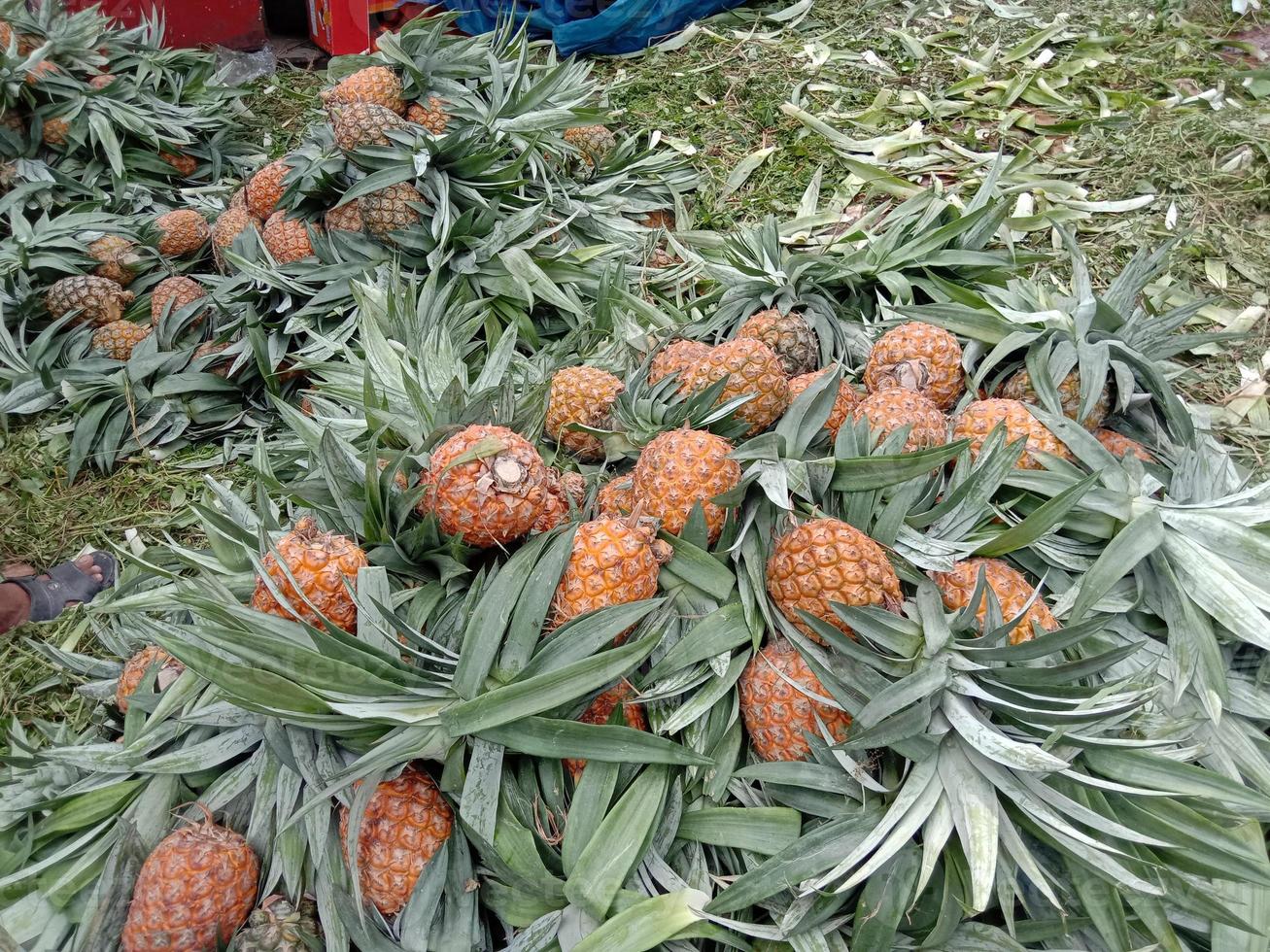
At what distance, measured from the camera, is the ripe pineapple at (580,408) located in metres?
2.09

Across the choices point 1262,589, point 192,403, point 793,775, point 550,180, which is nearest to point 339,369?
point 192,403

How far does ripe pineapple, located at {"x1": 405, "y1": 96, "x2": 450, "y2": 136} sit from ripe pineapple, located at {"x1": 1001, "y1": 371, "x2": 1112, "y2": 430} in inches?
104

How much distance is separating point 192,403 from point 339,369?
4.39ft

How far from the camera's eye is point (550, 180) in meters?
3.55

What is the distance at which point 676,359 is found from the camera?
2.12 meters

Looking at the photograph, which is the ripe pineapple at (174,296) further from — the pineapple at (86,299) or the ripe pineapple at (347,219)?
the ripe pineapple at (347,219)

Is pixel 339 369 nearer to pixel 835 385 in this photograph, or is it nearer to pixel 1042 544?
pixel 835 385

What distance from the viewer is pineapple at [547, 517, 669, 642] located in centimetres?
159

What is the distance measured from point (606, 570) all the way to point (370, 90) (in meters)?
2.79

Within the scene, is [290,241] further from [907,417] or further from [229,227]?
[907,417]

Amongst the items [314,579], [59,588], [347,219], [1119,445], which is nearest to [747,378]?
[1119,445]

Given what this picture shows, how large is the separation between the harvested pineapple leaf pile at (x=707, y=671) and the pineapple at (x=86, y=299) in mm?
1979

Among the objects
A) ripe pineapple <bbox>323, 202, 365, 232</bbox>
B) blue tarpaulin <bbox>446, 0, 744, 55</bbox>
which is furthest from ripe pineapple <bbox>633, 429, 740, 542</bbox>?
blue tarpaulin <bbox>446, 0, 744, 55</bbox>

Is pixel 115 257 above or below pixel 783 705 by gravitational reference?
below
